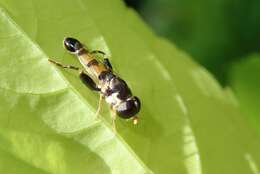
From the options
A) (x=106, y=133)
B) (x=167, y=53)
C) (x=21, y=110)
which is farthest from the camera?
(x=167, y=53)

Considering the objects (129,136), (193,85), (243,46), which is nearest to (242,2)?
(243,46)

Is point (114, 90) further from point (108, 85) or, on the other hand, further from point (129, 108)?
point (129, 108)

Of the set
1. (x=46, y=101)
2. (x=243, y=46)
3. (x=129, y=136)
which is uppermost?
(x=46, y=101)

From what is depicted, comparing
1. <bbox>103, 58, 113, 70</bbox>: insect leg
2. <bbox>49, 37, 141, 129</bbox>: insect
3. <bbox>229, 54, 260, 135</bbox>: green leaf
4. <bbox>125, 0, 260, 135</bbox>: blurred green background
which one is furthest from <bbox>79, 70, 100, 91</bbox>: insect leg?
<bbox>125, 0, 260, 135</bbox>: blurred green background

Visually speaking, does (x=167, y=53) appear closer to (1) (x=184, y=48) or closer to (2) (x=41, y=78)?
(2) (x=41, y=78)

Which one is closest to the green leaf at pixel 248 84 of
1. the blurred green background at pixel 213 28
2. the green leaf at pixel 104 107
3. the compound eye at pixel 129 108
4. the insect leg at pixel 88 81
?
the blurred green background at pixel 213 28

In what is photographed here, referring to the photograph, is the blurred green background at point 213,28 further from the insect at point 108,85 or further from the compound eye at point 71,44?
the compound eye at point 71,44
